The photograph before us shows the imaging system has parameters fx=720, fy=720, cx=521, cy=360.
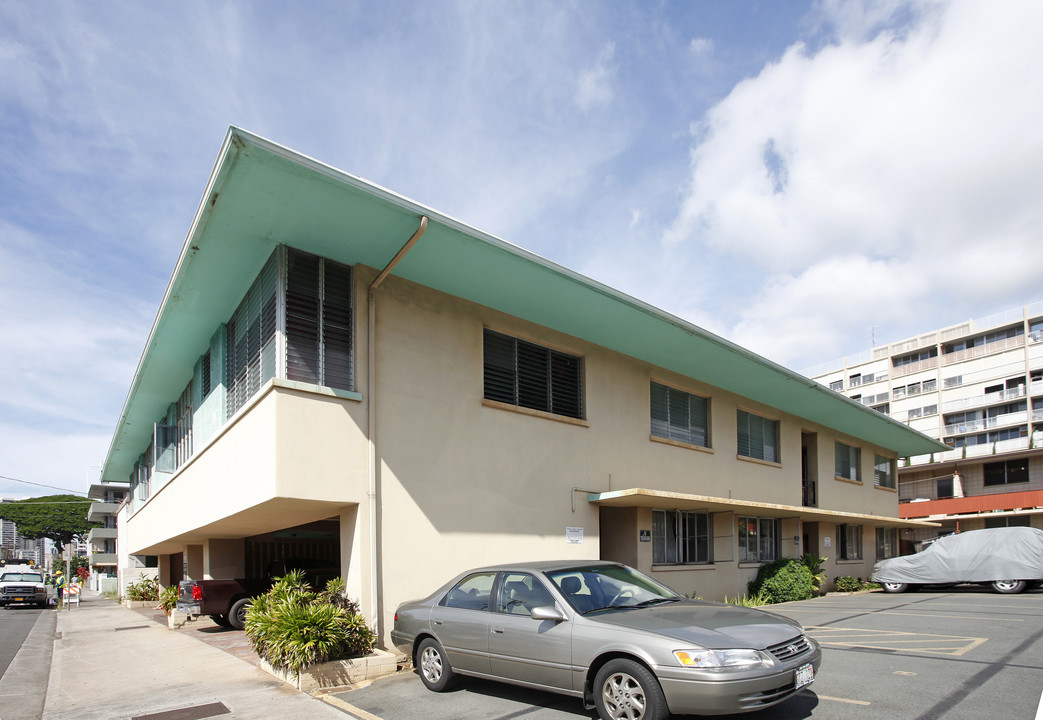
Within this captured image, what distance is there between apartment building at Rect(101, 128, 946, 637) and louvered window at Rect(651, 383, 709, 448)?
1.9 inches

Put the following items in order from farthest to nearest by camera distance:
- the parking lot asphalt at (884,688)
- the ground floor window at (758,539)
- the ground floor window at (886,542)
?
1. the ground floor window at (886,542)
2. the ground floor window at (758,539)
3. the parking lot asphalt at (884,688)

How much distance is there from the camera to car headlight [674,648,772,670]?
18.3 feet

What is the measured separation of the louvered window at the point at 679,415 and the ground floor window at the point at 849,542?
951cm

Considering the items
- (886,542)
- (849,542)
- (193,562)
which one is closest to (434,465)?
(193,562)

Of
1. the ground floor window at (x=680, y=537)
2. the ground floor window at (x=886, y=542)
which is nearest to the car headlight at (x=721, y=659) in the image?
the ground floor window at (x=680, y=537)

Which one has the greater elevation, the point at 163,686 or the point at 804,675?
the point at 804,675

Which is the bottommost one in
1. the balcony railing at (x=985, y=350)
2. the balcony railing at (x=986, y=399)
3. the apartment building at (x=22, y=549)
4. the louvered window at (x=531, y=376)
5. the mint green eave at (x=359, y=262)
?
the apartment building at (x=22, y=549)

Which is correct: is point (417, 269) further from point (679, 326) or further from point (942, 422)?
point (942, 422)

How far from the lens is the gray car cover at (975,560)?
1955cm

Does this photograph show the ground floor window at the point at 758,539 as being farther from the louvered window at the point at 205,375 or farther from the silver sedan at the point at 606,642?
the louvered window at the point at 205,375

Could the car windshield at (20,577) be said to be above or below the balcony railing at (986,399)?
below

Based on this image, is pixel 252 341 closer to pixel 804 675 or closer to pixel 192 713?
pixel 192 713

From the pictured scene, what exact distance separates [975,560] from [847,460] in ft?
16.1

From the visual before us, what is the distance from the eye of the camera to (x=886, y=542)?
1110 inches
